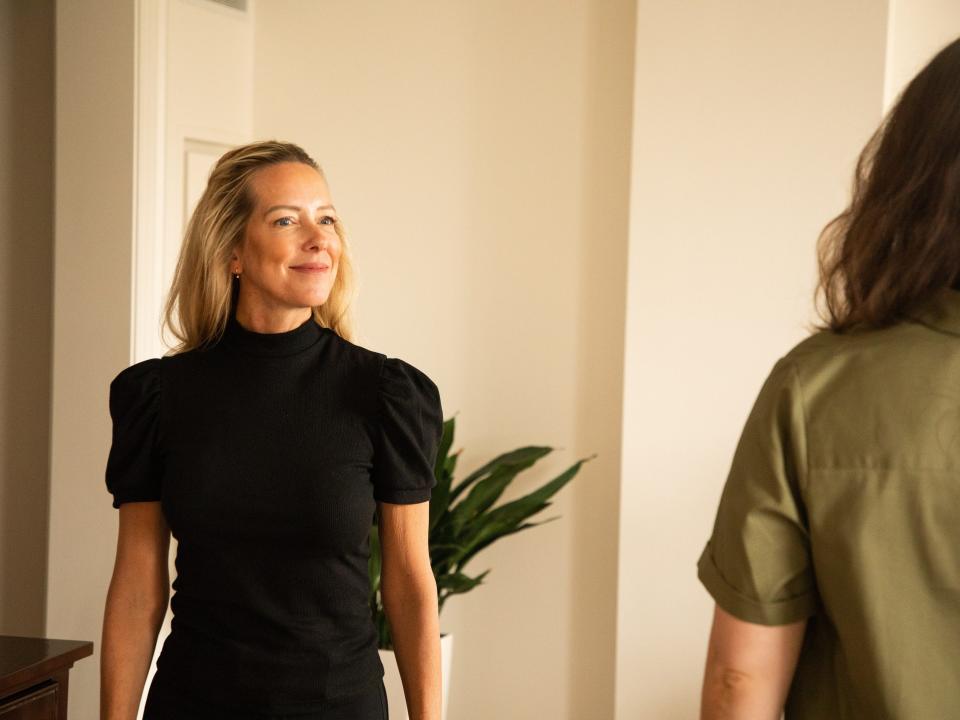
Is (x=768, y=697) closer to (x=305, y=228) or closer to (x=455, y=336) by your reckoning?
(x=305, y=228)

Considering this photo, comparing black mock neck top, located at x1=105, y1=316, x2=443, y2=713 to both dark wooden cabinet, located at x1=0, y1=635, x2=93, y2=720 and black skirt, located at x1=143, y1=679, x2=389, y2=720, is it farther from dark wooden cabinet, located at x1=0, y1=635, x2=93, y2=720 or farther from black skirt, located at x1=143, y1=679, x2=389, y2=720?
dark wooden cabinet, located at x1=0, y1=635, x2=93, y2=720

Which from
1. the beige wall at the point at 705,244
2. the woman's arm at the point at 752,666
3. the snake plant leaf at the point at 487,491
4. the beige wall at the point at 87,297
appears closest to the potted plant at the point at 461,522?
the snake plant leaf at the point at 487,491

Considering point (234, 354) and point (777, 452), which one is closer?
point (777, 452)

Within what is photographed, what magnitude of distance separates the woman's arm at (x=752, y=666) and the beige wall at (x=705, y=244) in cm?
217

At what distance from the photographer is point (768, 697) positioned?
108 centimetres

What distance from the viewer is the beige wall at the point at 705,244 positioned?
311cm

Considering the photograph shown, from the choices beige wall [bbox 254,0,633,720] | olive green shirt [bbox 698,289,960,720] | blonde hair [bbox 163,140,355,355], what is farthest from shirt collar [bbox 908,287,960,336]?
beige wall [bbox 254,0,633,720]

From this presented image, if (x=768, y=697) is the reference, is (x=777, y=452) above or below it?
above

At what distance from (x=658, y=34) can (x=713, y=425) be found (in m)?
1.14

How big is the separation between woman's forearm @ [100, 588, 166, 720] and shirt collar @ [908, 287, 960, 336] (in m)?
1.28

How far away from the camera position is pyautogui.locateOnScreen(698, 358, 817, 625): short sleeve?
106cm

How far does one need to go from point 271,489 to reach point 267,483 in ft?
0.04

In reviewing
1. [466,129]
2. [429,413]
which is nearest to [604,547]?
[466,129]

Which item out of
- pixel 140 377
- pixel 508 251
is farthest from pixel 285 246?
pixel 508 251
